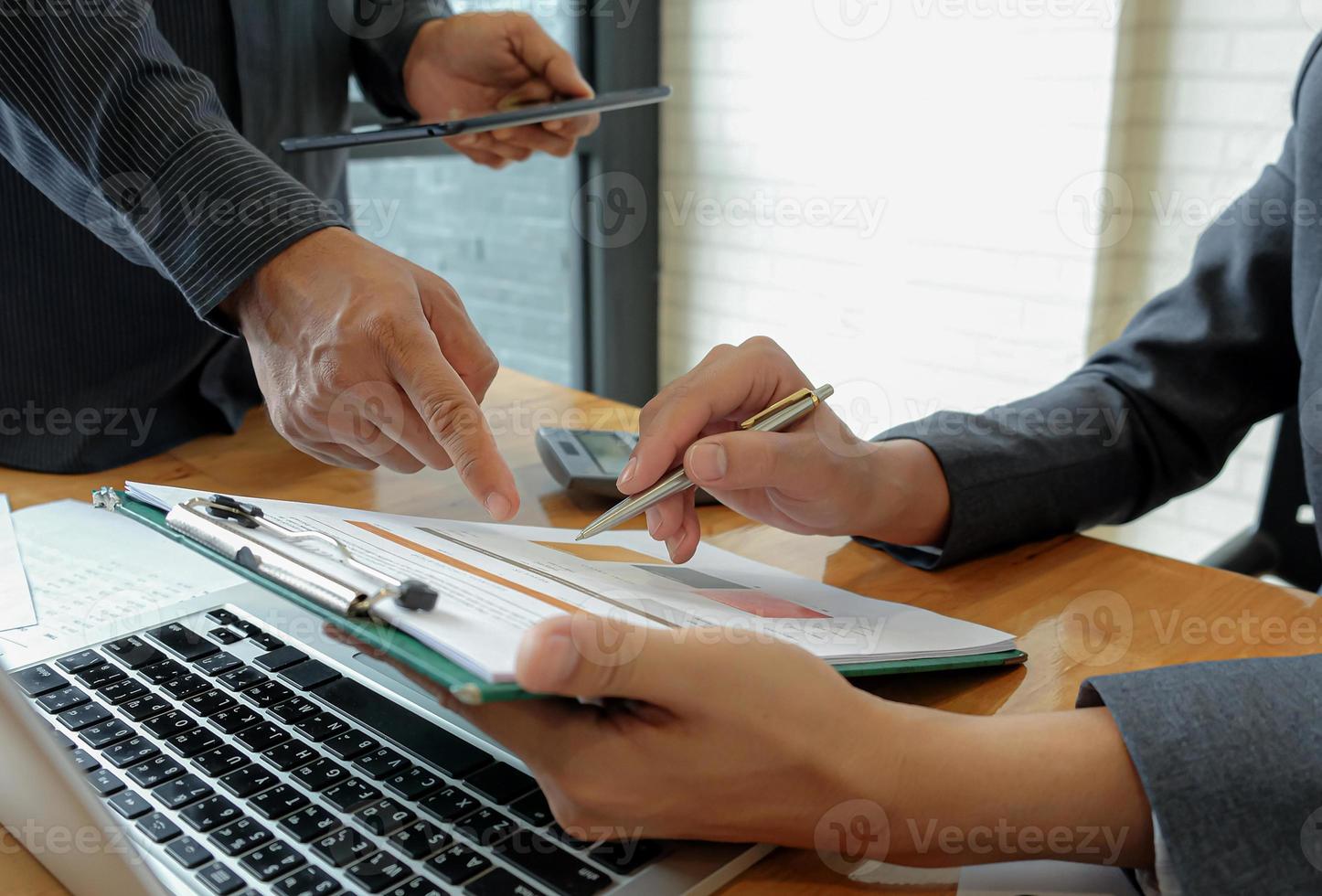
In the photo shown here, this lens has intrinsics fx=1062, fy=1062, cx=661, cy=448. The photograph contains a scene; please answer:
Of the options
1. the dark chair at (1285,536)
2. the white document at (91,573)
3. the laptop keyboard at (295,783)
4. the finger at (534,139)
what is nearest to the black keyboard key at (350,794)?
the laptop keyboard at (295,783)

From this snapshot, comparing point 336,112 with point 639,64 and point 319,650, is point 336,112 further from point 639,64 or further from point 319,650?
point 639,64

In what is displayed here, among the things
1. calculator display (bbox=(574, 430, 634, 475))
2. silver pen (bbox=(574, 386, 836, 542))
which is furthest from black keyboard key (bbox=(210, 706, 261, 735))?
calculator display (bbox=(574, 430, 634, 475))

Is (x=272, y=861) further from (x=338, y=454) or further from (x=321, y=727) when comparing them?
(x=338, y=454)

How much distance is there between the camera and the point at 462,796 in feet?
1.44

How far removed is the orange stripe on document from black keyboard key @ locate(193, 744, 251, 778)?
0.39 ft

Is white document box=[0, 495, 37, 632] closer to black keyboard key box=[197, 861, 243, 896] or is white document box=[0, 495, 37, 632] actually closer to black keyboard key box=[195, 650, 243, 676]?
black keyboard key box=[195, 650, 243, 676]

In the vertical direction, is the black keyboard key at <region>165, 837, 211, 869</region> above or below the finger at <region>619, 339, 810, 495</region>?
below

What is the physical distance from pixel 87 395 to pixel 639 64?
63.7 inches

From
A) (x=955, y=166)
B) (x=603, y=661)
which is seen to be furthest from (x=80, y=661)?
(x=955, y=166)

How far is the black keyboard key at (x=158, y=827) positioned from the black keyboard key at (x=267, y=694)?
88 mm

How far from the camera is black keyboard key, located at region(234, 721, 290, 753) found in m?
0.47

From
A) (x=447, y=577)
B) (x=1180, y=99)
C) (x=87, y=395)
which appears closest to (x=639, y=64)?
(x=1180, y=99)

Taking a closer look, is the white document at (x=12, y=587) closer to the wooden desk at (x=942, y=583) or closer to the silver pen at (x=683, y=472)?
the wooden desk at (x=942, y=583)

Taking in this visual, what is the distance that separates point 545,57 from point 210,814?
794 millimetres
